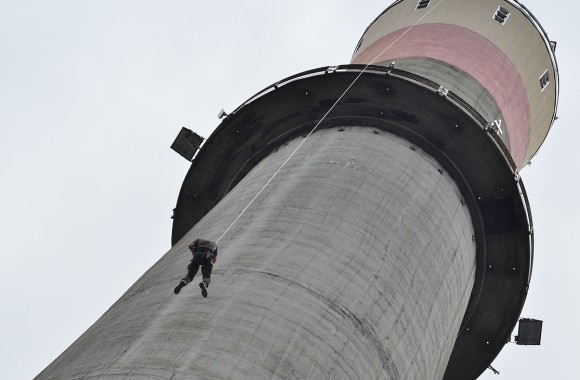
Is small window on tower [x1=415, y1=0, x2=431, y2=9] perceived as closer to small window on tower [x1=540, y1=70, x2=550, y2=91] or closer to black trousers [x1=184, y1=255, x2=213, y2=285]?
small window on tower [x1=540, y1=70, x2=550, y2=91]

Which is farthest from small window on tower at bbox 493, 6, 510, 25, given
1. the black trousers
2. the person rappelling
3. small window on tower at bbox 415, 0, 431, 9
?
the black trousers

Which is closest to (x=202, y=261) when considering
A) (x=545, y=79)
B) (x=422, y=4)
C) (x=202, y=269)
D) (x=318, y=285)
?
(x=202, y=269)

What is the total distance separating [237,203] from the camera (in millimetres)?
16469

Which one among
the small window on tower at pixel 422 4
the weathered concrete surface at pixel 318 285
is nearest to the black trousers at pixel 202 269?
the weathered concrete surface at pixel 318 285

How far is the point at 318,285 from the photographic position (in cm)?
1310

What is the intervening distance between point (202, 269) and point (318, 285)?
177cm

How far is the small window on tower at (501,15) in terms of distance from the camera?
82.5 feet

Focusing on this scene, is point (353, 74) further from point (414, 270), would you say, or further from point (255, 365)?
point (255, 365)

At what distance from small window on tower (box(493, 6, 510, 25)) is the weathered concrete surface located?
319 inches

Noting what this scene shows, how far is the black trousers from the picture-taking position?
492 inches

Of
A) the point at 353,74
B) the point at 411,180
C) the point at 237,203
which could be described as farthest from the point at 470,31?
the point at 237,203

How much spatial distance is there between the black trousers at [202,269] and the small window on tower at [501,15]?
15.4 m

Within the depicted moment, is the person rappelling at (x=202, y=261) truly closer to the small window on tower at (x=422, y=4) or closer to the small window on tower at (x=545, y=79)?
the small window on tower at (x=422, y=4)

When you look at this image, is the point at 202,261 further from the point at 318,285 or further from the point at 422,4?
the point at 422,4
